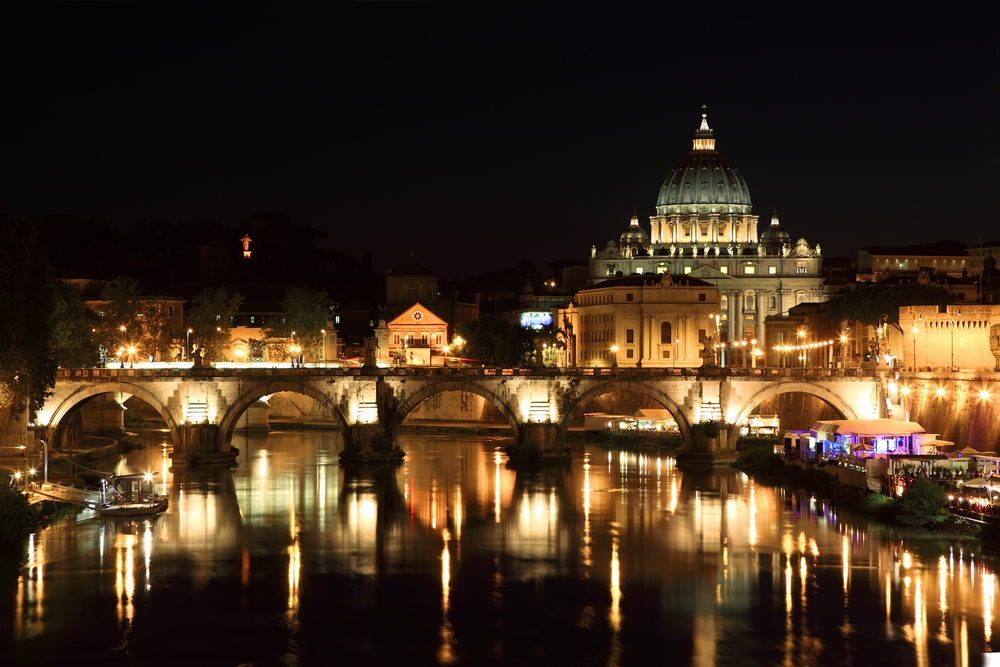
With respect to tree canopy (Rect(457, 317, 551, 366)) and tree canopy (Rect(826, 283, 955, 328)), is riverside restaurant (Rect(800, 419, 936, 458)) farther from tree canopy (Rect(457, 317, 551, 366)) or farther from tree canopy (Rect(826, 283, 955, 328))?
tree canopy (Rect(457, 317, 551, 366))

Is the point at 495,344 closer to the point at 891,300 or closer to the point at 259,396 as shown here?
the point at 891,300

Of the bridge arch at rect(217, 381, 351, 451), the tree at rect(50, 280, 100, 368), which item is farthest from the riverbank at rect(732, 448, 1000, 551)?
the tree at rect(50, 280, 100, 368)

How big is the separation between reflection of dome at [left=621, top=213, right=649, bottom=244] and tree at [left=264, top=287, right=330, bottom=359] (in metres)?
68.8

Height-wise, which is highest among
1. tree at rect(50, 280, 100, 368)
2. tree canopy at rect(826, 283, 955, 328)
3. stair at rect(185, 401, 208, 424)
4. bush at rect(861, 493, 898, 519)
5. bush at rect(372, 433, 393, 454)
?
tree canopy at rect(826, 283, 955, 328)

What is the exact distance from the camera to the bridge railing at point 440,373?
5744 centimetres

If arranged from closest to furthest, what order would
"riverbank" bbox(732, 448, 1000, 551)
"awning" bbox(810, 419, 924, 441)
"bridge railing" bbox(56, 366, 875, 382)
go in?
1. "riverbank" bbox(732, 448, 1000, 551)
2. "awning" bbox(810, 419, 924, 441)
3. "bridge railing" bbox(56, 366, 875, 382)

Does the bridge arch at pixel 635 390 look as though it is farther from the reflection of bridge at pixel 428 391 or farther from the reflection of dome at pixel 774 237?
the reflection of dome at pixel 774 237

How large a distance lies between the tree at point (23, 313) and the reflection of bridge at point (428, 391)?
1215 centimetres

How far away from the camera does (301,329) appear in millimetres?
89875

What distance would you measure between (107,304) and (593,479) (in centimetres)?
4147

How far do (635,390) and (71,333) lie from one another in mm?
25455

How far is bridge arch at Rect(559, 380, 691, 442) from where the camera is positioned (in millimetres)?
58438

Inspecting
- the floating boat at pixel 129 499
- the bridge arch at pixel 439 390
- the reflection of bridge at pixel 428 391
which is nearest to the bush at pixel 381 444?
the reflection of bridge at pixel 428 391

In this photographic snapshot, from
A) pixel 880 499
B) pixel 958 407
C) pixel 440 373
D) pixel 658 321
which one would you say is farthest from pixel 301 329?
pixel 880 499
